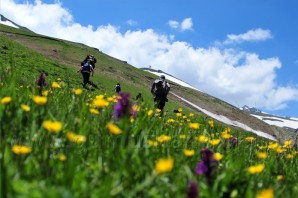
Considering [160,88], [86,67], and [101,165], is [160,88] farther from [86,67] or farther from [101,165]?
[101,165]

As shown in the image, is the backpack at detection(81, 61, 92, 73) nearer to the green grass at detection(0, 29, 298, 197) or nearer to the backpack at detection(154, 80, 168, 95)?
the backpack at detection(154, 80, 168, 95)

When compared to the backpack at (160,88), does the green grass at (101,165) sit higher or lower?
lower

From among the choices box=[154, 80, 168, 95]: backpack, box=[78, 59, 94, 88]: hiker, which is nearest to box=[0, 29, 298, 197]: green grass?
box=[154, 80, 168, 95]: backpack

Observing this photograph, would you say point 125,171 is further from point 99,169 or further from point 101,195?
point 101,195

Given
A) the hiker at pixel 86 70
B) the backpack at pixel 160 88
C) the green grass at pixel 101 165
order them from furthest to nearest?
1. the hiker at pixel 86 70
2. the backpack at pixel 160 88
3. the green grass at pixel 101 165

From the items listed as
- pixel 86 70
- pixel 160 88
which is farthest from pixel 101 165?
pixel 86 70

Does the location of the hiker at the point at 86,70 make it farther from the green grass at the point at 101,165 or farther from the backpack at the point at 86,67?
the green grass at the point at 101,165

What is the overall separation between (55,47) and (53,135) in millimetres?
73448

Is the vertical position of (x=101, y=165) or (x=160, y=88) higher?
(x=160, y=88)

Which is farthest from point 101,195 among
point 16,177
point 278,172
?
point 278,172

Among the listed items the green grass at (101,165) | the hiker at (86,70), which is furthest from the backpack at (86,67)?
the green grass at (101,165)

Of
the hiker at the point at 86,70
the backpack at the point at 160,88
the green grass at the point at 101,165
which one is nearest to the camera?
the green grass at the point at 101,165

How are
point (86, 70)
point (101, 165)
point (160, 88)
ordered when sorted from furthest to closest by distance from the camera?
point (86, 70) → point (160, 88) → point (101, 165)

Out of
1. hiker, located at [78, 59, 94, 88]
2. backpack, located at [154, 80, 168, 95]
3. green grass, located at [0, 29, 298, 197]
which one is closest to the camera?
green grass, located at [0, 29, 298, 197]
